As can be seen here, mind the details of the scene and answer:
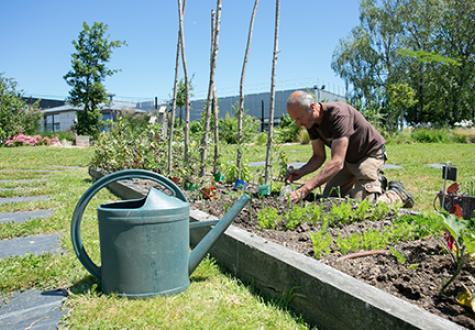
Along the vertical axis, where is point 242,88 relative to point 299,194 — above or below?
above

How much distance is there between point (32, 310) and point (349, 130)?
2335mm

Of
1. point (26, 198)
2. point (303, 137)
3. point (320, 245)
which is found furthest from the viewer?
point (303, 137)

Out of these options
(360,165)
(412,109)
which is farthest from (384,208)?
(412,109)

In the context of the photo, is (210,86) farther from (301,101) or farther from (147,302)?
(147,302)

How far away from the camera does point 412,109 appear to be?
33.6 meters

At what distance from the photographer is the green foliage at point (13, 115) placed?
21461mm

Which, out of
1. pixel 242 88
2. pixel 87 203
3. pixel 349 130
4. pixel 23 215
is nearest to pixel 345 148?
pixel 349 130

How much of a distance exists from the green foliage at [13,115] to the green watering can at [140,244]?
2064cm

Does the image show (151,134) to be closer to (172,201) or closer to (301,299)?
(172,201)

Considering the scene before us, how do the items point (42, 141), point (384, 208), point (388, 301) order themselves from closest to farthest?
point (388, 301)
point (384, 208)
point (42, 141)

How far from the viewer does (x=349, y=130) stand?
309 centimetres

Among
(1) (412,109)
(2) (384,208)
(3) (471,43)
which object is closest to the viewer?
(2) (384,208)

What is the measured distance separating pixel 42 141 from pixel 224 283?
69.3 feet

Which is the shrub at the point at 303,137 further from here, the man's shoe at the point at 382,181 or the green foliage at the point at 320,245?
the green foliage at the point at 320,245
